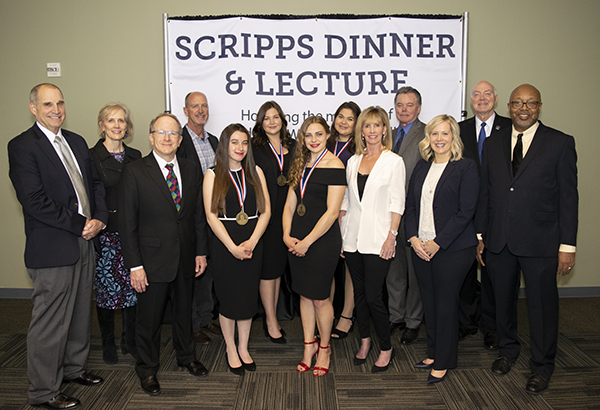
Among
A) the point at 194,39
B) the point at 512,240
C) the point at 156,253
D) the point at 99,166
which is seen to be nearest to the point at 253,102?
the point at 194,39

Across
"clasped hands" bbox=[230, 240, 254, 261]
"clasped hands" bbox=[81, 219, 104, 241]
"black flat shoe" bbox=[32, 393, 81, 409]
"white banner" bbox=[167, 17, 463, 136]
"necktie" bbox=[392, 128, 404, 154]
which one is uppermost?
"white banner" bbox=[167, 17, 463, 136]

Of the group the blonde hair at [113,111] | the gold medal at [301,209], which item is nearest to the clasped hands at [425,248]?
the gold medal at [301,209]

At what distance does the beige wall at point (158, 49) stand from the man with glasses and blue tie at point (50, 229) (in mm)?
1738

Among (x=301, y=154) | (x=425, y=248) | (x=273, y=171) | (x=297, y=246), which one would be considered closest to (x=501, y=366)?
(x=425, y=248)

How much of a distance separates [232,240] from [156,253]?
18.6 inches

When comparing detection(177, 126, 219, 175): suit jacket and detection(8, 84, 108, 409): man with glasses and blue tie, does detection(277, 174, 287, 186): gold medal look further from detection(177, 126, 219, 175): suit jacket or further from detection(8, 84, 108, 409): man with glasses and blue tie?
detection(8, 84, 108, 409): man with glasses and blue tie

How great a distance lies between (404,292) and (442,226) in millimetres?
1016

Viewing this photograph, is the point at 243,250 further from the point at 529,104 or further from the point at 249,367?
the point at 529,104

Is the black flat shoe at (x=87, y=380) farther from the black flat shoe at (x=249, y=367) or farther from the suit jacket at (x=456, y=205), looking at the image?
the suit jacket at (x=456, y=205)

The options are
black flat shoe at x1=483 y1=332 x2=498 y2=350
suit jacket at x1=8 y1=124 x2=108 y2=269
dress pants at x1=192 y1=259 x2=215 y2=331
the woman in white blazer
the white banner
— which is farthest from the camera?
the white banner

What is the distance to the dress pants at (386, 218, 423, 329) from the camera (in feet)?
10.7

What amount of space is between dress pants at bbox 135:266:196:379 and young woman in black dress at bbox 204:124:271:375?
23 centimetres

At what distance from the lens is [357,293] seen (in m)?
2.75

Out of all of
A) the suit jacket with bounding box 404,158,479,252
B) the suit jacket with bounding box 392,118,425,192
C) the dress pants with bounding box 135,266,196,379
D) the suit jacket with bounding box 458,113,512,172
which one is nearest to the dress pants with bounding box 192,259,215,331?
the dress pants with bounding box 135,266,196,379
